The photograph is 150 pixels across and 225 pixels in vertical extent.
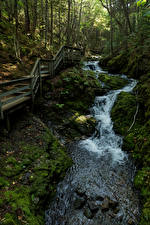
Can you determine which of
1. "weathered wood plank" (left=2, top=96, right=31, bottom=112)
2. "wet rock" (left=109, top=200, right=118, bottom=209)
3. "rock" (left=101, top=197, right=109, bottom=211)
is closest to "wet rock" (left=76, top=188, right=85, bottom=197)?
"rock" (left=101, top=197, right=109, bottom=211)

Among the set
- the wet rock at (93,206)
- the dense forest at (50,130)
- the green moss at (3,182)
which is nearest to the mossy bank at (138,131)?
the dense forest at (50,130)

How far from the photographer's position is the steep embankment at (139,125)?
170 inches

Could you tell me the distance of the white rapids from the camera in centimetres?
614

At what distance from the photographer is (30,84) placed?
6.41 m

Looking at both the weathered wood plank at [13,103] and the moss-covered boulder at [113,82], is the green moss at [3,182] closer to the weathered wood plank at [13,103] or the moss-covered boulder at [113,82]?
the weathered wood plank at [13,103]

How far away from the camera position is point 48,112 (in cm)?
738

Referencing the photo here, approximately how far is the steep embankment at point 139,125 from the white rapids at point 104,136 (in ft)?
1.22

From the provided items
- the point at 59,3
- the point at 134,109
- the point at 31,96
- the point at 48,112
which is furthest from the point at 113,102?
the point at 59,3

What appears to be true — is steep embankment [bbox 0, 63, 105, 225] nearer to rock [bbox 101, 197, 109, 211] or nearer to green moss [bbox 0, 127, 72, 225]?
A: green moss [bbox 0, 127, 72, 225]

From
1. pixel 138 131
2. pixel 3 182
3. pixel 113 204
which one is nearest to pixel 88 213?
pixel 113 204

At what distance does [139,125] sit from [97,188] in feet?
12.2

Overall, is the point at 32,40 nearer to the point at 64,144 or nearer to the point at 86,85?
the point at 86,85

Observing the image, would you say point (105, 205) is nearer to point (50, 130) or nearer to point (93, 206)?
point (93, 206)

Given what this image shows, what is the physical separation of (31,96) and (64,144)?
288cm
